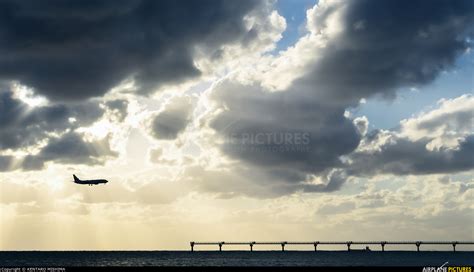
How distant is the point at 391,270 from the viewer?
56500 mm

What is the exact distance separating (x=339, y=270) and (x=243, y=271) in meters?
10.3

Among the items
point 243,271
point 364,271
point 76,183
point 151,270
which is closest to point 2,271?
point 151,270

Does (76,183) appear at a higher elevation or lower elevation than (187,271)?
higher

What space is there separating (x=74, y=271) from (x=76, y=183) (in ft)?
495

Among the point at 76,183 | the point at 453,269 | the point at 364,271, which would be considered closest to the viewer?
the point at 453,269

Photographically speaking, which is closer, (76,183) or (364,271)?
(364,271)

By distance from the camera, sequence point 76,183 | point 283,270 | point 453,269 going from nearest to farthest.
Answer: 1. point 453,269
2. point 283,270
3. point 76,183

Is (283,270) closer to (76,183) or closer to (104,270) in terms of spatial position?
(104,270)

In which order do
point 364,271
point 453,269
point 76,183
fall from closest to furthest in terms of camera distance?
point 453,269
point 364,271
point 76,183

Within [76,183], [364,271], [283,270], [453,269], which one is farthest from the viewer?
[76,183]

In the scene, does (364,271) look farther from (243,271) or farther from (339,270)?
(243,271)

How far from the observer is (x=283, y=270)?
53375mm

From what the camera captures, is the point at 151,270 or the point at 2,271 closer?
the point at 2,271

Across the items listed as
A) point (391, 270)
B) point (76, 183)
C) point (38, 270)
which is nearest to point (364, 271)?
point (391, 270)
